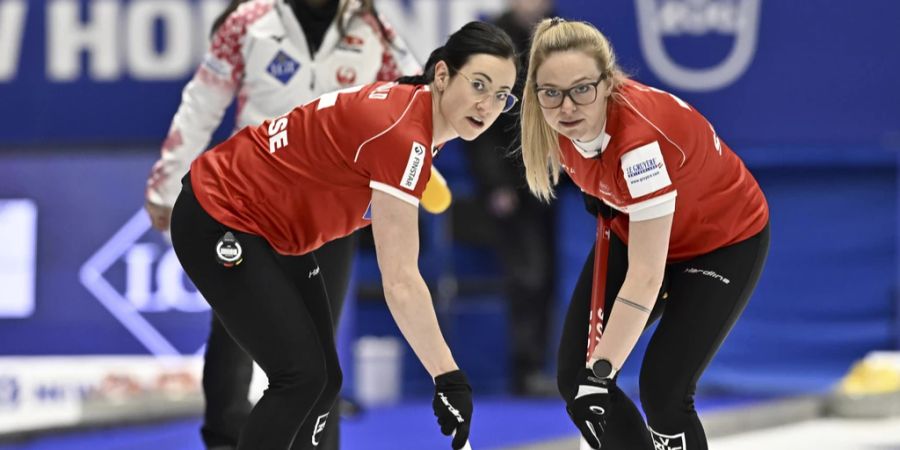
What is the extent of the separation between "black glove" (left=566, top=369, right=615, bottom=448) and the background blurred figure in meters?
3.69

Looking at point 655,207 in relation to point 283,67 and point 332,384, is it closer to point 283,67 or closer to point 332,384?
point 332,384

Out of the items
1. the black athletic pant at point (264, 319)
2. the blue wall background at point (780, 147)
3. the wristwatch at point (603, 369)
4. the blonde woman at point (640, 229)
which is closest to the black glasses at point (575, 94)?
the blonde woman at point (640, 229)

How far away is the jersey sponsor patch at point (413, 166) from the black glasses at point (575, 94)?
35 centimetres

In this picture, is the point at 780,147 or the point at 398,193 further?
the point at 780,147

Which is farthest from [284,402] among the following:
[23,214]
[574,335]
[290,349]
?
[23,214]

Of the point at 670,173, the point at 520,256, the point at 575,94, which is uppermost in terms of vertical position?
the point at 575,94

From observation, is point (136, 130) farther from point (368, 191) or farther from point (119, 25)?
point (368, 191)

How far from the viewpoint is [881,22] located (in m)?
7.26

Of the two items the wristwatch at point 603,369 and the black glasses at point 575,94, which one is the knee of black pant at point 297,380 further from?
the black glasses at point 575,94

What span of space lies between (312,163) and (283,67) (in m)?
0.83

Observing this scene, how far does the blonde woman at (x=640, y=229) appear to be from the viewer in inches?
134

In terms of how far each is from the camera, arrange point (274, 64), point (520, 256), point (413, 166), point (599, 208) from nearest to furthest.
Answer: point (413, 166) < point (599, 208) < point (274, 64) < point (520, 256)

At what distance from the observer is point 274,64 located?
424 centimetres

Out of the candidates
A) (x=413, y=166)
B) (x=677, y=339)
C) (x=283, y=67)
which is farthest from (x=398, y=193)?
(x=283, y=67)
